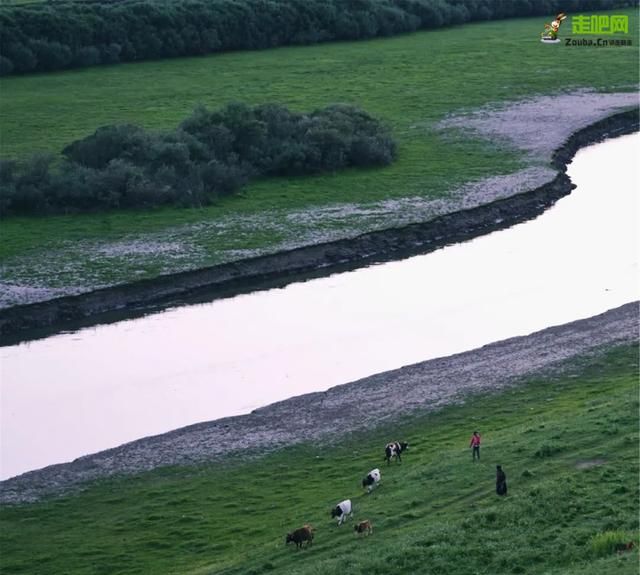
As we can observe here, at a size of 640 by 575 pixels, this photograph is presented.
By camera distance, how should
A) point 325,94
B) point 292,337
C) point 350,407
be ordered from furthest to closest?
point 325,94 < point 292,337 < point 350,407

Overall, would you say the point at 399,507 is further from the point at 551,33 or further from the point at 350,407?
the point at 551,33

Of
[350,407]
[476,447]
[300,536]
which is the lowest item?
[350,407]

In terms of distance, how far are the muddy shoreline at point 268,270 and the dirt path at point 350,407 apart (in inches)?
524

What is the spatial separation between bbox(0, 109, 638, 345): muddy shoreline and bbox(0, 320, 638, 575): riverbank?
46.7 ft

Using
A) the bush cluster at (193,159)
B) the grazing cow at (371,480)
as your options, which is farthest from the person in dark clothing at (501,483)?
the bush cluster at (193,159)

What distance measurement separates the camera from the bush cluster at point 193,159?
6506 cm

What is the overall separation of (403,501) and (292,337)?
1792 cm

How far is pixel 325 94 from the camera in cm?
9012

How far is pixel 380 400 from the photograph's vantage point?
41.4m

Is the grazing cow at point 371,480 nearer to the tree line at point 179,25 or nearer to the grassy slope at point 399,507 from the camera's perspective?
the grassy slope at point 399,507

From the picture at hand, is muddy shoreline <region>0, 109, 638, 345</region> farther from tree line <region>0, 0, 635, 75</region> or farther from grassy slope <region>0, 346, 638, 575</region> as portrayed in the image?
tree line <region>0, 0, 635, 75</region>

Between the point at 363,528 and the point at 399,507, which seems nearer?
the point at 363,528

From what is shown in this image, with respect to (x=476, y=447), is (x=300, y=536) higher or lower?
lower

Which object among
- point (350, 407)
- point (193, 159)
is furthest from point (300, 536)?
point (193, 159)
